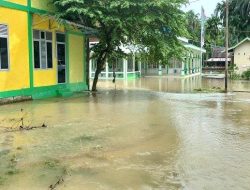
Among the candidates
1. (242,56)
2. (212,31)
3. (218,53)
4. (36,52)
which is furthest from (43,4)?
(212,31)

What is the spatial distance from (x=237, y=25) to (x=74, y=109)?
5276cm

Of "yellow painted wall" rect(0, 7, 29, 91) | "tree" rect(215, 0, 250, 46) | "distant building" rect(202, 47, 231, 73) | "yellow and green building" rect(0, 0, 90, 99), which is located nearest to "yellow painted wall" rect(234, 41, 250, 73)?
"tree" rect(215, 0, 250, 46)

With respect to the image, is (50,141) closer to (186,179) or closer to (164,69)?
(186,179)

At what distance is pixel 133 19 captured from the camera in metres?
18.5

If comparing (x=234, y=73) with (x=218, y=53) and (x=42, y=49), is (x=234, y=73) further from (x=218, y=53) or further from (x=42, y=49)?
(x=42, y=49)

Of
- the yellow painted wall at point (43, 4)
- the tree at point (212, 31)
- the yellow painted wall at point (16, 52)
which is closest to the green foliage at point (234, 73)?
the tree at point (212, 31)

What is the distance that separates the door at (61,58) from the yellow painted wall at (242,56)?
104ft

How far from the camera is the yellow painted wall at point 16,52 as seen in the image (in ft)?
51.4

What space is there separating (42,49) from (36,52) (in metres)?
0.59

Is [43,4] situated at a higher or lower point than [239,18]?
lower

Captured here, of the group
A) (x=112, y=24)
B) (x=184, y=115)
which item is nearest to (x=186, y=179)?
(x=184, y=115)

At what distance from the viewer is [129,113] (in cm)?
1359

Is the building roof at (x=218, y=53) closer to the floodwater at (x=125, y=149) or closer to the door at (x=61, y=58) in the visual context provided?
the door at (x=61, y=58)

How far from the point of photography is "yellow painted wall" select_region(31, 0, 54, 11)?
17.8 meters
